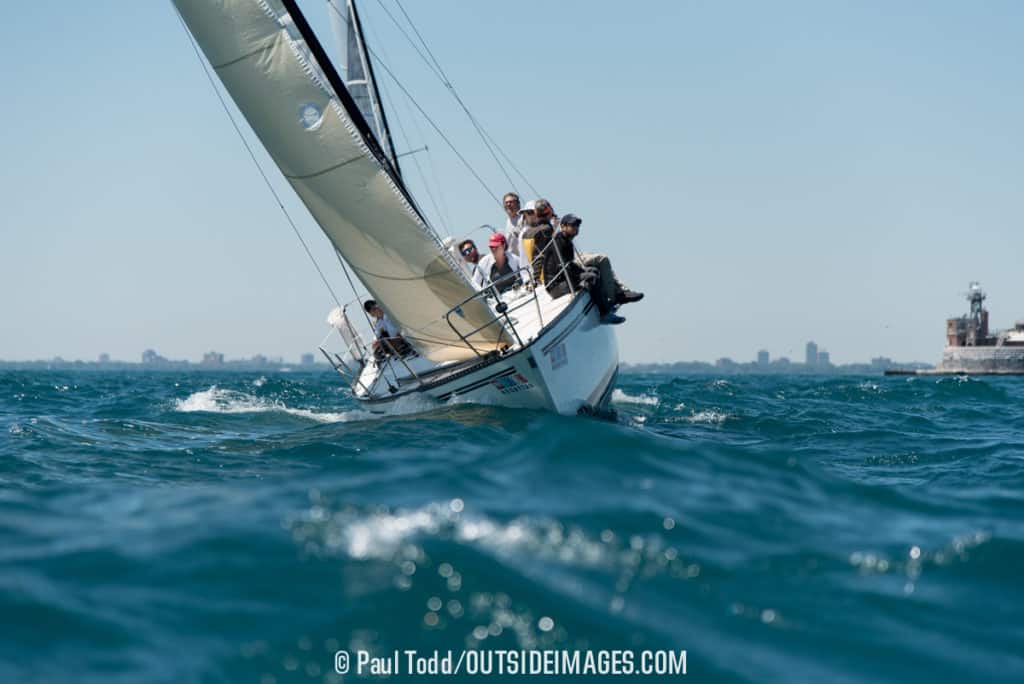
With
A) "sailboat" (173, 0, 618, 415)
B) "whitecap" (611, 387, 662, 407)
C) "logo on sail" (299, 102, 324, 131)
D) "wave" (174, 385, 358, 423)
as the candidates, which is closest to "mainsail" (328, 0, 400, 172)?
"sailboat" (173, 0, 618, 415)

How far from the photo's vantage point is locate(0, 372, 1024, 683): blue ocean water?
405 cm

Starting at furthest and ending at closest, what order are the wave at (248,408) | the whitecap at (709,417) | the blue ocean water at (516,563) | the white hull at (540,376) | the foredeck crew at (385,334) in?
1. the wave at (248,408)
2. the foredeck crew at (385,334)
3. the whitecap at (709,417)
4. the white hull at (540,376)
5. the blue ocean water at (516,563)

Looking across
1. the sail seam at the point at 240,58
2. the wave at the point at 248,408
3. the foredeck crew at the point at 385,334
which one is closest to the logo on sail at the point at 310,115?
the sail seam at the point at 240,58

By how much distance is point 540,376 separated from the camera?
1151 centimetres

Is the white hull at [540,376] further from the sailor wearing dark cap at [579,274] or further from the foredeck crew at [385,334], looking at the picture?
the foredeck crew at [385,334]

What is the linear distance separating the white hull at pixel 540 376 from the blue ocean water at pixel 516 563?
9.87 feet

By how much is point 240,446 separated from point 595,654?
276 inches

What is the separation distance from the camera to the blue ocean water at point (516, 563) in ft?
13.3

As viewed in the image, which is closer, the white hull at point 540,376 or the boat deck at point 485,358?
the white hull at point 540,376

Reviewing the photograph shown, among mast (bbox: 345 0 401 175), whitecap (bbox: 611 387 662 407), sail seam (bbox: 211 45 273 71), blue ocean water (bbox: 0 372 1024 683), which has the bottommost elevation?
blue ocean water (bbox: 0 372 1024 683)

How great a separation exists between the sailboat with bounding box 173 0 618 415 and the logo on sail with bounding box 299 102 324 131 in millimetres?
11

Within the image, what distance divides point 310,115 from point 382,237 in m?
1.60

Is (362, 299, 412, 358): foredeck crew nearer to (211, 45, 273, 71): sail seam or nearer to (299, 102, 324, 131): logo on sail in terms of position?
(299, 102, 324, 131): logo on sail

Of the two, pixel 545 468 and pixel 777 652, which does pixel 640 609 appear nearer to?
pixel 777 652
